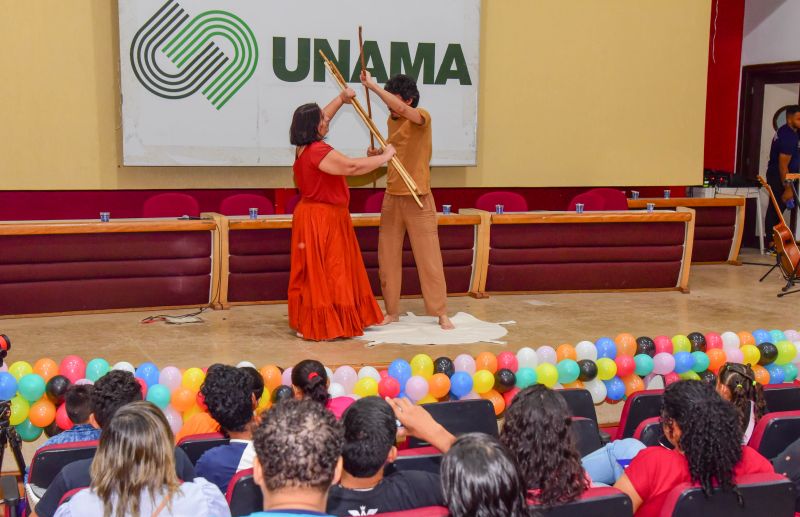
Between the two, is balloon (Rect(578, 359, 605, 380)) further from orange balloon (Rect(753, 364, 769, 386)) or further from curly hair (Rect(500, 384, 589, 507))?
curly hair (Rect(500, 384, 589, 507))

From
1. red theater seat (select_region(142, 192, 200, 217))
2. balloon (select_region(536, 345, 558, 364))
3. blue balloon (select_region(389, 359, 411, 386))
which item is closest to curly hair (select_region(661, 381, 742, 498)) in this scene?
blue balloon (select_region(389, 359, 411, 386))

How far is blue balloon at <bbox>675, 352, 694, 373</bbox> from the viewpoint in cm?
479

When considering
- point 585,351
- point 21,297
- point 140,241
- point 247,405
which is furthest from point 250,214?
point 247,405

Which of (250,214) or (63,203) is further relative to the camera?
(63,203)

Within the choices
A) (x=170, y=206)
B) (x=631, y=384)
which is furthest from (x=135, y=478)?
(x=170, y=206)

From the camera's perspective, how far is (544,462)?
7.83 feet

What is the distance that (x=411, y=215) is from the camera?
20.2 ft

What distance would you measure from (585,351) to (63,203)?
4.87 metres

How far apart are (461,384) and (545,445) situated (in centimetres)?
196

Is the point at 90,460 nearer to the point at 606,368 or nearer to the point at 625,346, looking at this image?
the point at 606,368

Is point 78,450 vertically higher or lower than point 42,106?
lower

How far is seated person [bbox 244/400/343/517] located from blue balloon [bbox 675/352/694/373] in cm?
313

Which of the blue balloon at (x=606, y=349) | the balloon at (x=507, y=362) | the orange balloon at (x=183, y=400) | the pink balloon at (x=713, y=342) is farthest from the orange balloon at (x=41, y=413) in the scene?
the pink balloon at (x=713, y=342)

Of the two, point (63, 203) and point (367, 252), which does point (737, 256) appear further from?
point (63, 203)
